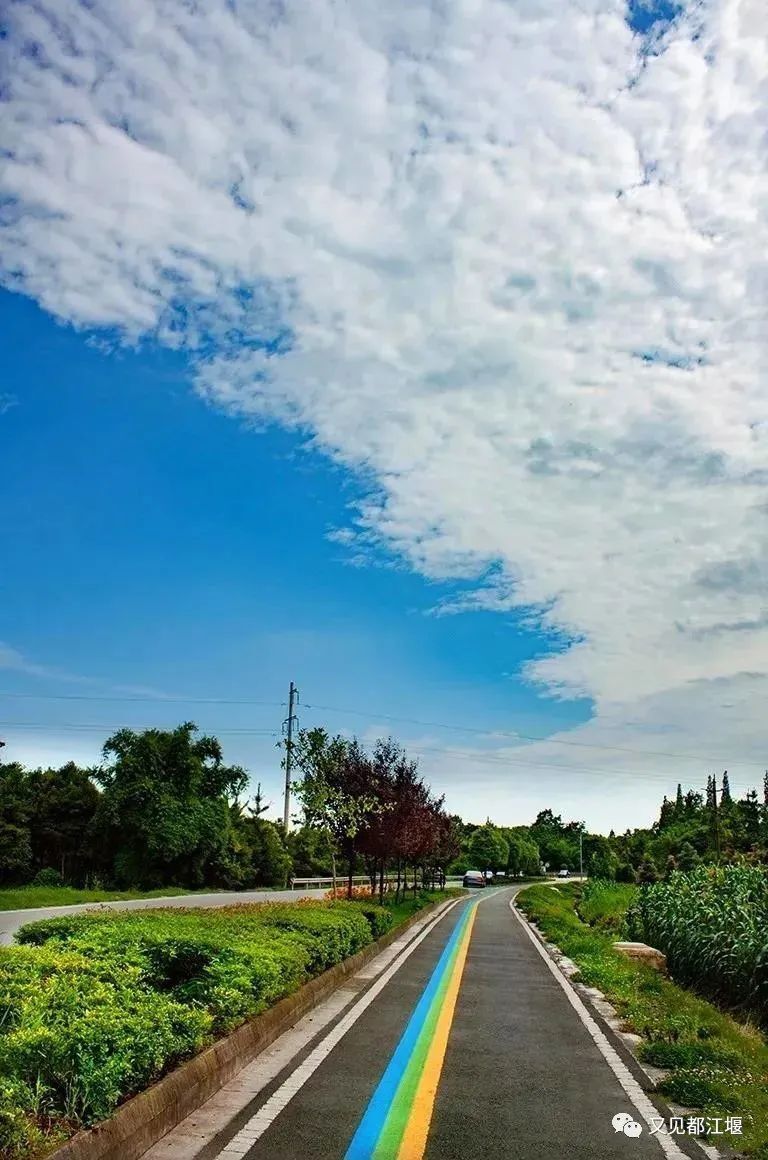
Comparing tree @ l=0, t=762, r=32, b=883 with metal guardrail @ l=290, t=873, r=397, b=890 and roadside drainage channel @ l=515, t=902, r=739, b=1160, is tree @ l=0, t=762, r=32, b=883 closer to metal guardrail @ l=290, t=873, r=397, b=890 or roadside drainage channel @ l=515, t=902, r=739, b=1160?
metal guardrail @ l=290, t=873, r=397, b=890

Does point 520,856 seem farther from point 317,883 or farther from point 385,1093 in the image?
point 385,1093

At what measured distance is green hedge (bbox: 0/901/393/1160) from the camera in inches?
209

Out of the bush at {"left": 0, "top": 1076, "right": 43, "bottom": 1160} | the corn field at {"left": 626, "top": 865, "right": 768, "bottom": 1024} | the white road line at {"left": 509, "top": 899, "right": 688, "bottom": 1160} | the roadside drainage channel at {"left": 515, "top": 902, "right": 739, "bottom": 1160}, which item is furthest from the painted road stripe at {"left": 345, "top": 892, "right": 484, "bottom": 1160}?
the corn field at {"left": 626, "top": 865, "right": 768, "bottom": 1024}

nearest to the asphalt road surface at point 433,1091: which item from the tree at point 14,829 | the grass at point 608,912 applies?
the grass at point 608,912

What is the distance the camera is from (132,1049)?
19.6 feet

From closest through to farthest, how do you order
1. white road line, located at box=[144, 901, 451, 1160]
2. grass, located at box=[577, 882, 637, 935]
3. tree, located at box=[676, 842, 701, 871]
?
white road line, located at box=[144, 901, 451, 1160] < grass, located at box=[577, 882, 637, 935] < tree, located at box=[676, 842, 701, 871]

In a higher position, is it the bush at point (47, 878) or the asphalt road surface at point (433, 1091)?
the asphalt road surface at point (433, 1091)

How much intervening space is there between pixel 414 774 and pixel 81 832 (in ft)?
73.9

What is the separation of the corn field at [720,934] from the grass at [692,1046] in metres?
0.99

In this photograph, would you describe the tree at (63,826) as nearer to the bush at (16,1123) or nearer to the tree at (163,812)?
the tree at (163,812)

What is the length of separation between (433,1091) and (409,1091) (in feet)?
0.62

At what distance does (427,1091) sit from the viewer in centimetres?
731

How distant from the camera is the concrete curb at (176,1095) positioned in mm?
5176

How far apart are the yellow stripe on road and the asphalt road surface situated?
17 millimetres
